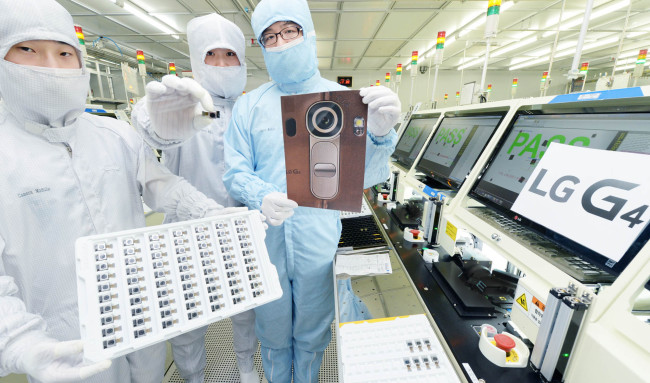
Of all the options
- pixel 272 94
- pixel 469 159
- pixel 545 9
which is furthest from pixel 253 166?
pixel 545 9

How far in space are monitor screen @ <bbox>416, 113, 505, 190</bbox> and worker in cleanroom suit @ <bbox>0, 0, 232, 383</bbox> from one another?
1.16 meters

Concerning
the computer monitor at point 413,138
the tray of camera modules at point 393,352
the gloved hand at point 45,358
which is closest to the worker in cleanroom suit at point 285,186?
the tray of camera modules at point 393,352

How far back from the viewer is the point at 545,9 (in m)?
4.91

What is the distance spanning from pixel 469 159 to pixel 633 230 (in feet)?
2.42

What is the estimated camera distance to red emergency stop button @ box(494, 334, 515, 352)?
66 centimetres

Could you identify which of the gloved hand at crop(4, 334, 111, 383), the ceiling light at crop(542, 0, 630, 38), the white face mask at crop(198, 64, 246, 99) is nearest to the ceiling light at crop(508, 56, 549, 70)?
the ceiling light at crop(542, 0, 630, 38)

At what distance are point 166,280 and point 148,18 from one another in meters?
6.95

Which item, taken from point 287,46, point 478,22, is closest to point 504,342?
point 287,46

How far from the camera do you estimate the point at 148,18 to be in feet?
18.0

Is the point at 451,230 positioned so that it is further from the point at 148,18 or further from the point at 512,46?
the point at 512,46

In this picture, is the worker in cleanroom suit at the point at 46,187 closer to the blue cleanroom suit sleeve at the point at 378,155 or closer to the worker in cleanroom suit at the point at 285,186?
the worker in cleanroom suit at the point at 285,186

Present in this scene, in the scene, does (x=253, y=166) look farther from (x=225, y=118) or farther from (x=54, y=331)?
(x=54, y=331)

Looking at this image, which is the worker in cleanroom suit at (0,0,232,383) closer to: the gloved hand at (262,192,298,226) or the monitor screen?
the gloved hand at (262,192,298,226)

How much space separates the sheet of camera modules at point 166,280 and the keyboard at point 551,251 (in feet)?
2.36
